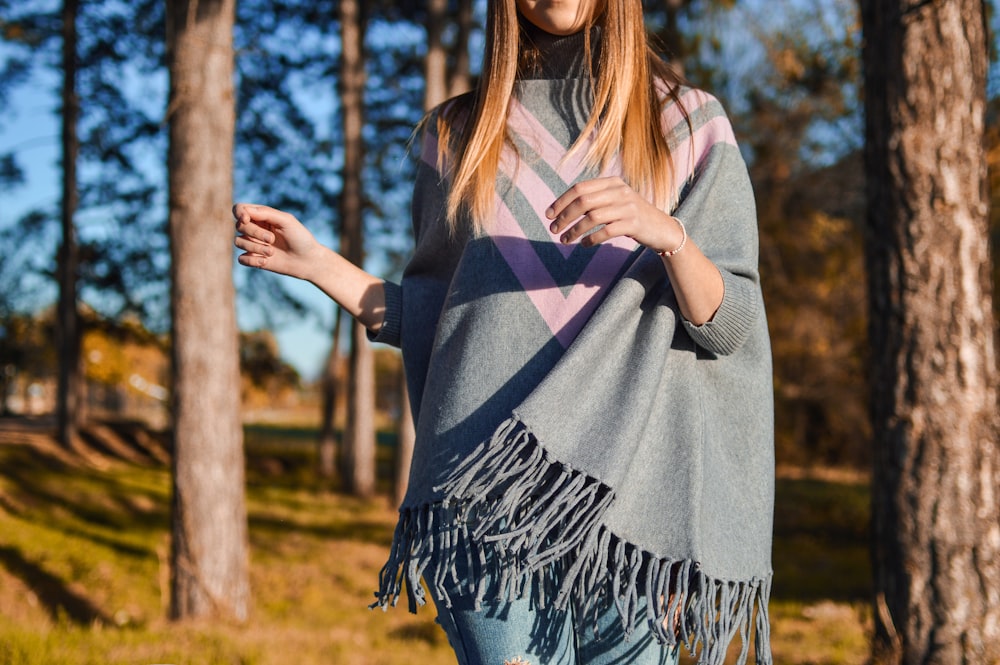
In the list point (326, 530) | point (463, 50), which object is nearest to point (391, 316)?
point (326, 530)

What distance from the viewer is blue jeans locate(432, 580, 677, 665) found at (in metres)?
1.58

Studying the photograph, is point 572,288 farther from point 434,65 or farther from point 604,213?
point 434,65

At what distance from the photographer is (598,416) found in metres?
1.52

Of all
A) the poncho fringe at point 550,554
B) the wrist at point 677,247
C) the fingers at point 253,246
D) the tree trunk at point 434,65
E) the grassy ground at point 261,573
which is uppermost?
the tree trunk at point 434,65

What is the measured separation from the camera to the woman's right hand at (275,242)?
66.9 inches

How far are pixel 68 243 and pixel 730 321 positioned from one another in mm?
15844

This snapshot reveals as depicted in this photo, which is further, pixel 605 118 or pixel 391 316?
pixel 391 316

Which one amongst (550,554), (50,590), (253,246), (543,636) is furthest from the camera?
(50,590)

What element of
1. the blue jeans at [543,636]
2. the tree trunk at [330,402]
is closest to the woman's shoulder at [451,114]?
the blue jeans at [543,636]

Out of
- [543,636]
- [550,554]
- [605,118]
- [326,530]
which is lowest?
[326,530]

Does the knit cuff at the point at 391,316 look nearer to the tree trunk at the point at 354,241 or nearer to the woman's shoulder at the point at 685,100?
the woman's shoulder at the point at 685,100

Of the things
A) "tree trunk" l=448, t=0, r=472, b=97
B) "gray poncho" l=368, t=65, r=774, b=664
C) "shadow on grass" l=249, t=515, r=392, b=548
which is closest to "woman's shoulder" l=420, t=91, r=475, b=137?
"gray poncho" l=368, t=65, r=774, b=664

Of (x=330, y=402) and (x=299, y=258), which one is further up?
(x=299, y=258)

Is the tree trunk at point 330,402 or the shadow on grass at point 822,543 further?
the tree trunk at point 330,402
